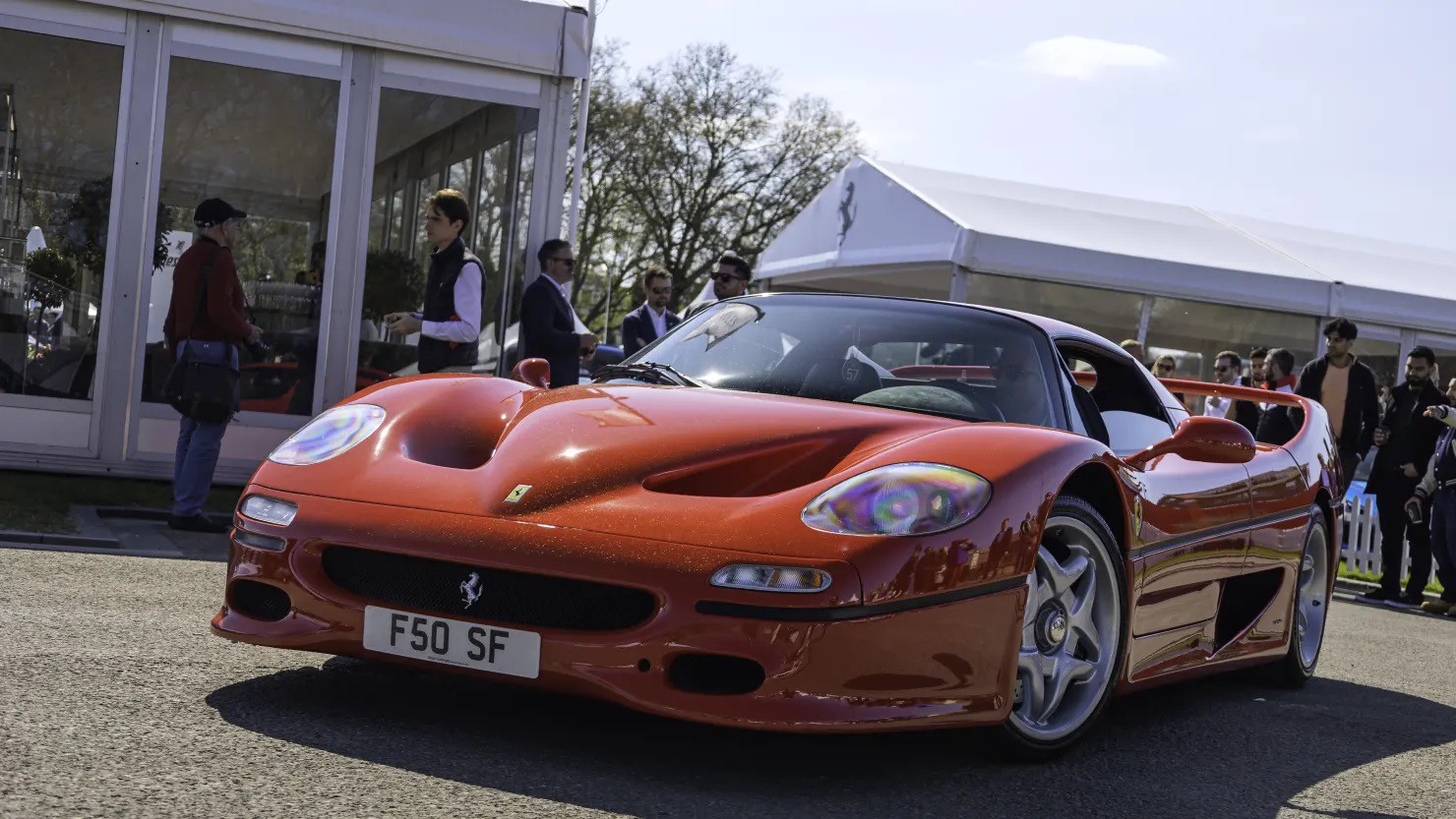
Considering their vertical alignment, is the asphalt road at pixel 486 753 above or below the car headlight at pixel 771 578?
below

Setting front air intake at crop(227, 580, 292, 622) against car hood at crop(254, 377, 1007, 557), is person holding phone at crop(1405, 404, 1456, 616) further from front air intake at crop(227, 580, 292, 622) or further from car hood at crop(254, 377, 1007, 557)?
front air intake at crop(227, 580, 292, 622)

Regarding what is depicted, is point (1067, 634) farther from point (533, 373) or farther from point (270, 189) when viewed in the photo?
point (270, 189)

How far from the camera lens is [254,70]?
941cm

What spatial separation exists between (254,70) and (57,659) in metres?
6.03

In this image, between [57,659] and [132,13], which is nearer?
[57,659]

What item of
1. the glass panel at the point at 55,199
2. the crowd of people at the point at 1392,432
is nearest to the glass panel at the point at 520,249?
the glass panel at the point at 55,199

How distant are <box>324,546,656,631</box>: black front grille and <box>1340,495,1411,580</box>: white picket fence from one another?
11.4m

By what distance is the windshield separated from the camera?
448 centimetres

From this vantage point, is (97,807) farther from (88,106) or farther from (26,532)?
(88,106)

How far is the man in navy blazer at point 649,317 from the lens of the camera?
9695 mm

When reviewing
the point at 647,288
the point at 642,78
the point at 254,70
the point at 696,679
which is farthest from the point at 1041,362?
the point at 642,78

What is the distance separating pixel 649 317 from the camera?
981 cm

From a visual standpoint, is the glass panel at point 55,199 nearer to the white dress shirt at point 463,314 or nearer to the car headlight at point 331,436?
the white dress shirt at point 463,314

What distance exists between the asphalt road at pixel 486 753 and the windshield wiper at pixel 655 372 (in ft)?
3.08
